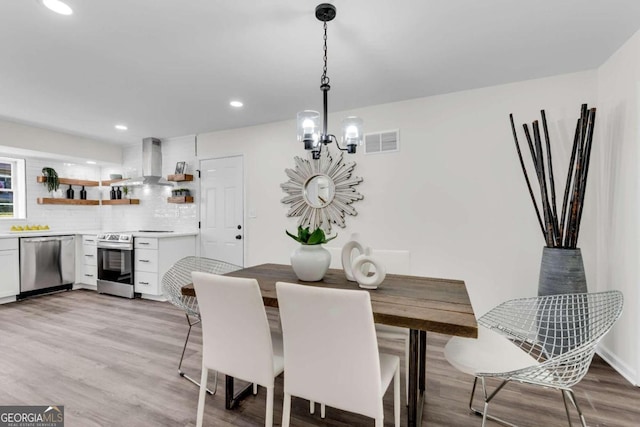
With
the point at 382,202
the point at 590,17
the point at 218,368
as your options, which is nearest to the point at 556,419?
the point at 218,368

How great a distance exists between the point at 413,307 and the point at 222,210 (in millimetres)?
3620

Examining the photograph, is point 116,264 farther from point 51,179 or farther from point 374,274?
point 374,274

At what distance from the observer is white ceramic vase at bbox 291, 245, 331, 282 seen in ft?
6.29

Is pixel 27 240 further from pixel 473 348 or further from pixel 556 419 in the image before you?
pixel 556 419

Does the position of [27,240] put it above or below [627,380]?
above

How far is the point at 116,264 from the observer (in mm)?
4531

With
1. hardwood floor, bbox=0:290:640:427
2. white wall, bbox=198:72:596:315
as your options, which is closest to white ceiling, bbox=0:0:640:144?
white wall, bbox=198:72:596:315

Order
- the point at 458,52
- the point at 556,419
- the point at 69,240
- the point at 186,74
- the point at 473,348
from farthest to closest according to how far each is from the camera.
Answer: the point at 69,240 < the point at 186,74 < the point at 458,52 < the point at 556,419 < the point at 473,348

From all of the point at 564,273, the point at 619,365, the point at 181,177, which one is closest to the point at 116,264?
the point at 181,177

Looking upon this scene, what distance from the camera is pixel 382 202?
3467mm

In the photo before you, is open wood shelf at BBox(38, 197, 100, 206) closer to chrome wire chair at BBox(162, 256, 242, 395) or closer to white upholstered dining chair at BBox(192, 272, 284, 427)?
chrome wire chair at BBox(162, 256, 242, 395)

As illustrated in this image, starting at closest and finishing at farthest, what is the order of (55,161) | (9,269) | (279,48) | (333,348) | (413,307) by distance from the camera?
(333,348) → (413,307) → (279,48) → (9,269) → (55,161)

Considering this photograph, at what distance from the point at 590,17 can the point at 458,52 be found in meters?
0.77

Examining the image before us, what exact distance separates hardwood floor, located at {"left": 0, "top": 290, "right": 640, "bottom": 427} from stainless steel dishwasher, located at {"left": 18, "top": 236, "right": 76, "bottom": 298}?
4.47 feet
